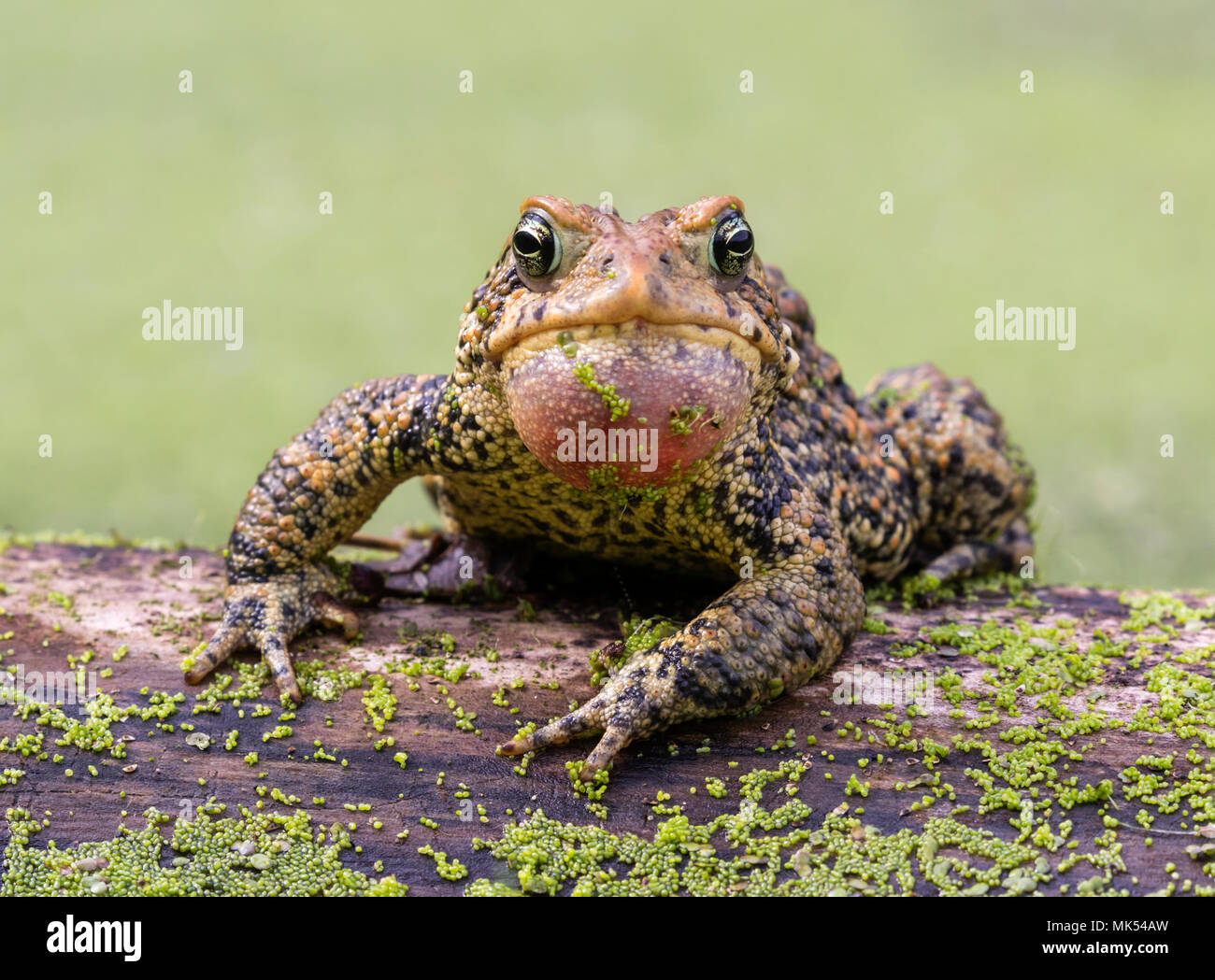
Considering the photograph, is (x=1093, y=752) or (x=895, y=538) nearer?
(x=1093, y=752)

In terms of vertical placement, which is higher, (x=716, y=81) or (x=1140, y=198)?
(x=716, y=81)

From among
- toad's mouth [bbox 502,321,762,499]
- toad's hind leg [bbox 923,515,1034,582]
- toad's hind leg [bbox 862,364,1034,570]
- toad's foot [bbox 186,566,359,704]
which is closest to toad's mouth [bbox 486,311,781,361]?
toad's mouth [bbox 502,321,762,499]

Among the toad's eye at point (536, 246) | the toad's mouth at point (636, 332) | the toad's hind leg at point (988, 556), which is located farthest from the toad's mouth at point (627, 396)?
the toad's hind leg at point (988, 556)

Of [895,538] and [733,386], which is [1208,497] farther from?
[733,386]

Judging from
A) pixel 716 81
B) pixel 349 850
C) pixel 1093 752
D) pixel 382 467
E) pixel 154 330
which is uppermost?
pixel 716 81

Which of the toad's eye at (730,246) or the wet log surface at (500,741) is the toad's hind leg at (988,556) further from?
the toad's eye at (730,246)

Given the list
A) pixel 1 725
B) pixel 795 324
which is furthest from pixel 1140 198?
pixel 1 725

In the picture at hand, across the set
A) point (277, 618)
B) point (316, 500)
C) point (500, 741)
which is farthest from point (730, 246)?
point (277, 618)
